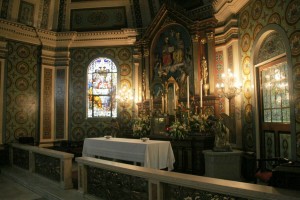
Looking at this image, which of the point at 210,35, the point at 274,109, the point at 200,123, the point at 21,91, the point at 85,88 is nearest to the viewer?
the point at 274,109

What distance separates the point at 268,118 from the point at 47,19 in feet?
29.6

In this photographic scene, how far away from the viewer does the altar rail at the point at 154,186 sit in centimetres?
257

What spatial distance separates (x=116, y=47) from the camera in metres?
11.3

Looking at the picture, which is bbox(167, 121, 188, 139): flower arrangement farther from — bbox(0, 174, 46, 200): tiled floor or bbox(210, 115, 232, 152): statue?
bbox(0, 174, 46, 200): tiled floor

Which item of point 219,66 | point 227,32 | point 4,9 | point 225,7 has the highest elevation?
point 4,9

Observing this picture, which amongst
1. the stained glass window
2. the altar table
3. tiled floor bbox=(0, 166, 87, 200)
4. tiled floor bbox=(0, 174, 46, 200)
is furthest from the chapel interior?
tiled floor bbox=(0, 174, 46, 200)

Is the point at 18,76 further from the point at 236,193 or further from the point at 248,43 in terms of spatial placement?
the point at 236,193

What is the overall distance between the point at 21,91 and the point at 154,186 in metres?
8.33

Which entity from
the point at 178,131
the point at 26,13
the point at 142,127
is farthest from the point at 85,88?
the point at 178,131

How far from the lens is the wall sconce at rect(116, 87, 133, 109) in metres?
10.6

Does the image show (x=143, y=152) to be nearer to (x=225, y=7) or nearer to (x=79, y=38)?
(x=225, y=7)

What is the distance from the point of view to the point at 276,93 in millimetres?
6133

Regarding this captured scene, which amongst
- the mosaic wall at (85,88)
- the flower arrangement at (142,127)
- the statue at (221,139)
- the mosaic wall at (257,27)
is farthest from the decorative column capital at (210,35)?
the mosaic wall at (85,88)

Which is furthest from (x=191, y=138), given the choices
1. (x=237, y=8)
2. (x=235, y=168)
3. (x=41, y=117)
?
(x=41, y=117)
